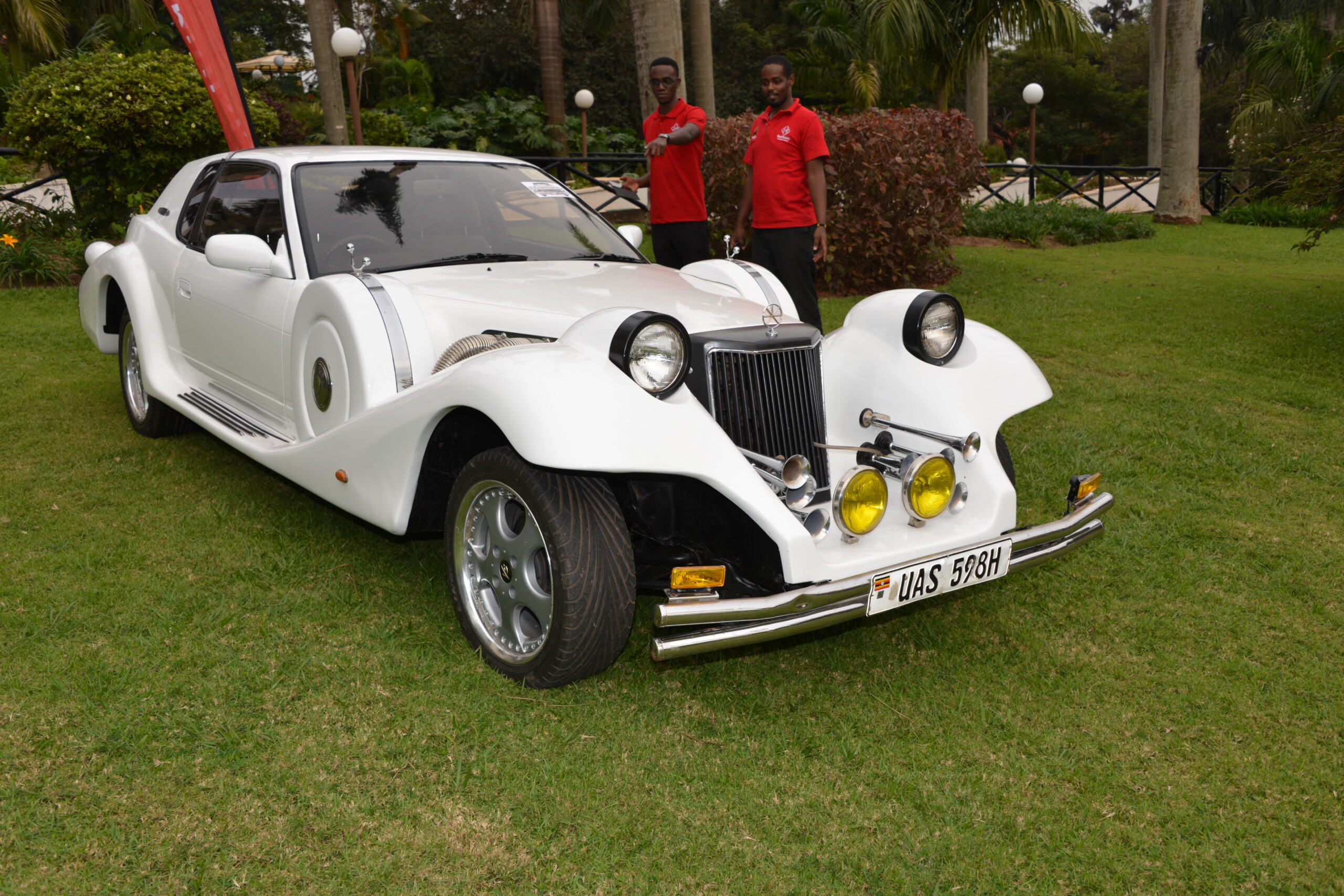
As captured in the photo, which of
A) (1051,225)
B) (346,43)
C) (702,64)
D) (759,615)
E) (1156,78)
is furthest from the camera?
(1156,78)

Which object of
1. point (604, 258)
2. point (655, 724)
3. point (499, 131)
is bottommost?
point (655, 724)

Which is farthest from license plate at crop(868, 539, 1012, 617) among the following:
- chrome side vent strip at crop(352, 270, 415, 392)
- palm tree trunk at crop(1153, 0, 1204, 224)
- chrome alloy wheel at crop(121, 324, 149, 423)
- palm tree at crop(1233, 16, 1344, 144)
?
palm tree trunk at crop(1153, 0, 1204, 224)

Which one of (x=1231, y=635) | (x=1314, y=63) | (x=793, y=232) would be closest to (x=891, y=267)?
(x=793, y=232)

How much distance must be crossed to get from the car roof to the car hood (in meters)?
0.78

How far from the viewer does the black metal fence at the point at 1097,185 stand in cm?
1906

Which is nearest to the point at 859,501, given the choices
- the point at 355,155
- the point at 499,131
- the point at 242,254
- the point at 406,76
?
the point at 242,254

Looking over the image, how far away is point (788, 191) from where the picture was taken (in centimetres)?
672

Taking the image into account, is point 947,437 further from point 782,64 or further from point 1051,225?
point 1051,225

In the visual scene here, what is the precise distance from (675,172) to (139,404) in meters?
3.65

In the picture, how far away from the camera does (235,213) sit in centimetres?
477

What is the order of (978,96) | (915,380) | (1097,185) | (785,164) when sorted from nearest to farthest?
(915,380) < (785,164) < (978,96) < (1097,185)

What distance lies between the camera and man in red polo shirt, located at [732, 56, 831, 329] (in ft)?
21.5

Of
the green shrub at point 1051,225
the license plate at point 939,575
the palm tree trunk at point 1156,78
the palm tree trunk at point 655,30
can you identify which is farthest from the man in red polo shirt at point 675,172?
the palm tree trunk at point 1156,78

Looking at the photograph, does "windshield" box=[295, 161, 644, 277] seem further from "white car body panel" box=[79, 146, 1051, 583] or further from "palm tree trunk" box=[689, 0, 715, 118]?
"palm tree trunk" box=[689, 0, 715, 118]
